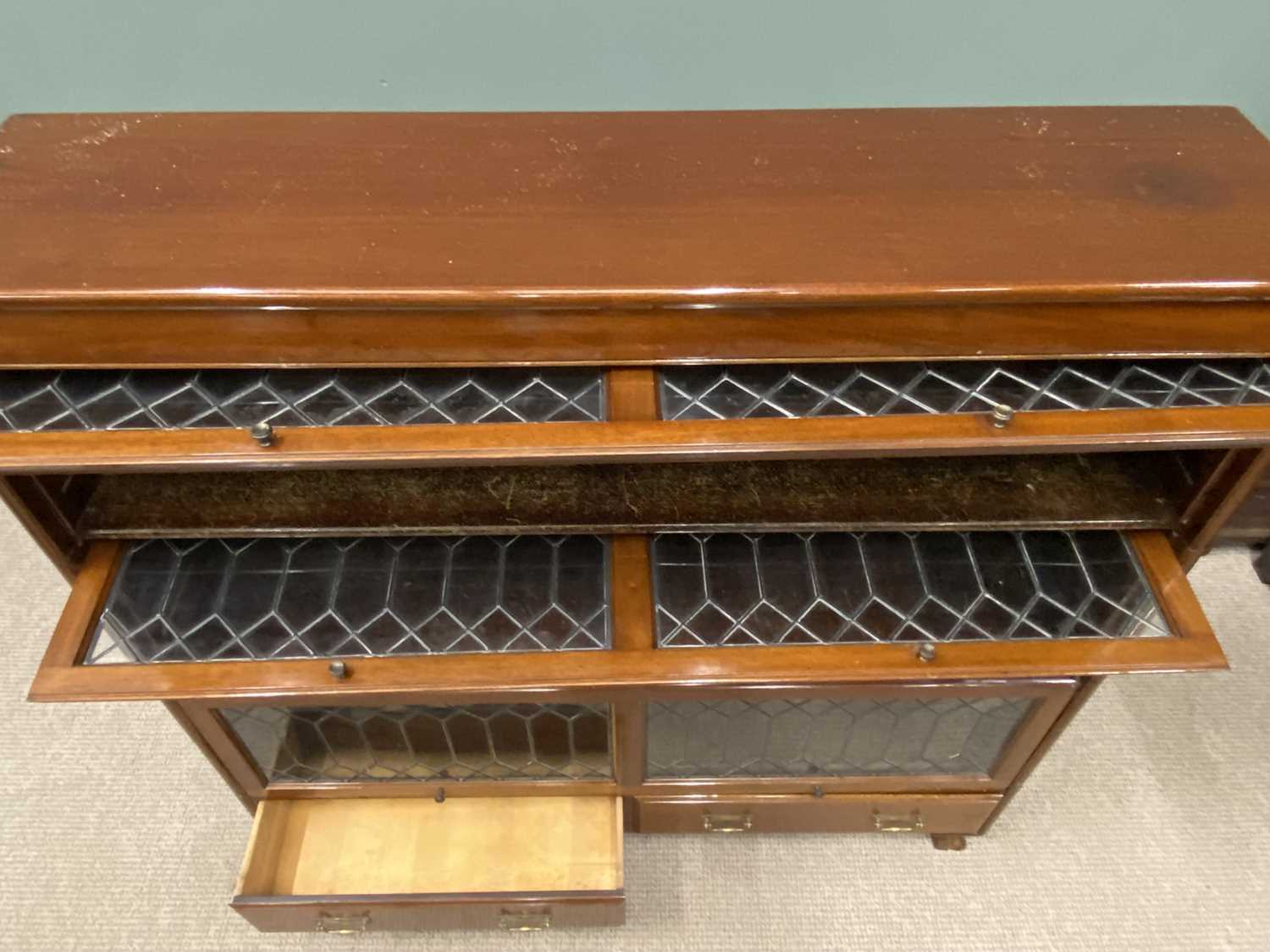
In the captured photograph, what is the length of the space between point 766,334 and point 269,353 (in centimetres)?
35

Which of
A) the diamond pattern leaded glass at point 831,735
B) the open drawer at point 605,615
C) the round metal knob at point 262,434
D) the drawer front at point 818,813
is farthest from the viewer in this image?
the drawer front at point 818,813

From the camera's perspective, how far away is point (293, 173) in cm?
70

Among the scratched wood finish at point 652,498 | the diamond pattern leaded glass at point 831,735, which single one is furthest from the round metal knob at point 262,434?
the diamond pattern leaded glass at point 831,735

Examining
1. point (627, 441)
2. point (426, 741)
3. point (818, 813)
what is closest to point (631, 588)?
point (627, 441)

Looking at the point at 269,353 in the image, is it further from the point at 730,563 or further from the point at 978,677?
the point at 978,677

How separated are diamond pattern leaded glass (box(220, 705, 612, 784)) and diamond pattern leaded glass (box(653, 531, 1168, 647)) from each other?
0.15 metres

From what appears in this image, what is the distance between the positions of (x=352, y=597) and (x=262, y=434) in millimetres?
218

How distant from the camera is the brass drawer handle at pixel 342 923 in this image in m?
0.88

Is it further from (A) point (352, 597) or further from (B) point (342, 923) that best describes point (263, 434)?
(B) point (342, 923)

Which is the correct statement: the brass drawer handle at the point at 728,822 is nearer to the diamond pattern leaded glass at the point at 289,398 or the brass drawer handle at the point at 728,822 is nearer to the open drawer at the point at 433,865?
the open drawer at the point at 433,865

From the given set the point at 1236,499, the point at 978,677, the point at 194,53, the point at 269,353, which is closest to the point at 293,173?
the point at 269,353

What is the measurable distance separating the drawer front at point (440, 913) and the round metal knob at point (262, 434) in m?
0.47

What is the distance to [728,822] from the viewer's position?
969mm

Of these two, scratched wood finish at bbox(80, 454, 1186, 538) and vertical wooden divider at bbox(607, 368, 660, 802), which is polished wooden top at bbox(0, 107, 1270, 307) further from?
scratched wood finish at bbox(80, 454, 1186, 538)
